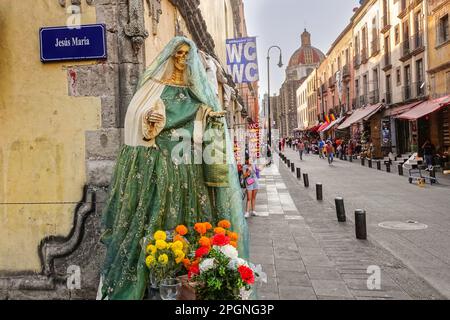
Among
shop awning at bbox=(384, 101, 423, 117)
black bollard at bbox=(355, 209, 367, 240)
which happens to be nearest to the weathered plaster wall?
black bollard at bbox=(355, 209, 367, 240)

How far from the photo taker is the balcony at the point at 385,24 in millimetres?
29406

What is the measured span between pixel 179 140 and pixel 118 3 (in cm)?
176

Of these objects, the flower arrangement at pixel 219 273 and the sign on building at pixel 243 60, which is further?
the sign on building at pixel 243 60

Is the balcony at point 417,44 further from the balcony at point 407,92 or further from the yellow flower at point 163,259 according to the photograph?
the yellow flower at point 163,259

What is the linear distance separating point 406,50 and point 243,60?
644 inches

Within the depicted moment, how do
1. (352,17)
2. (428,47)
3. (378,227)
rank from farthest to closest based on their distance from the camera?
(352,17), (428,47), (378,227)

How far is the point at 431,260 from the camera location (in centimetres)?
589

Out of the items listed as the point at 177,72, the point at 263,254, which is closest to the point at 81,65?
the point at 177,72

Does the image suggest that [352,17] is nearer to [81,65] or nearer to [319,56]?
[81,65]

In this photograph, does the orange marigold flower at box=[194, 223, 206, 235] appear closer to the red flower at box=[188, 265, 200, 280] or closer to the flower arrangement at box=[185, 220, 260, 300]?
the flower arrangement at box=[185, 220, 260, 300]

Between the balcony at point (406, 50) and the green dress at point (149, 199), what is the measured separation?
2524cm

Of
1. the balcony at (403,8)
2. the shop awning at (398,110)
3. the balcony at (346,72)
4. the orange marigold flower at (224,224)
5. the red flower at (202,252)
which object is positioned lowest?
the red flower at (202,252)

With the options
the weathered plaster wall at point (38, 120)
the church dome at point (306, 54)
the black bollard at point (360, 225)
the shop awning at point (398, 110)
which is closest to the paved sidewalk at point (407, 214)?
the black bollard at point (360, 225)

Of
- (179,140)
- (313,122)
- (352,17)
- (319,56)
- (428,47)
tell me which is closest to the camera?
(179,140)
